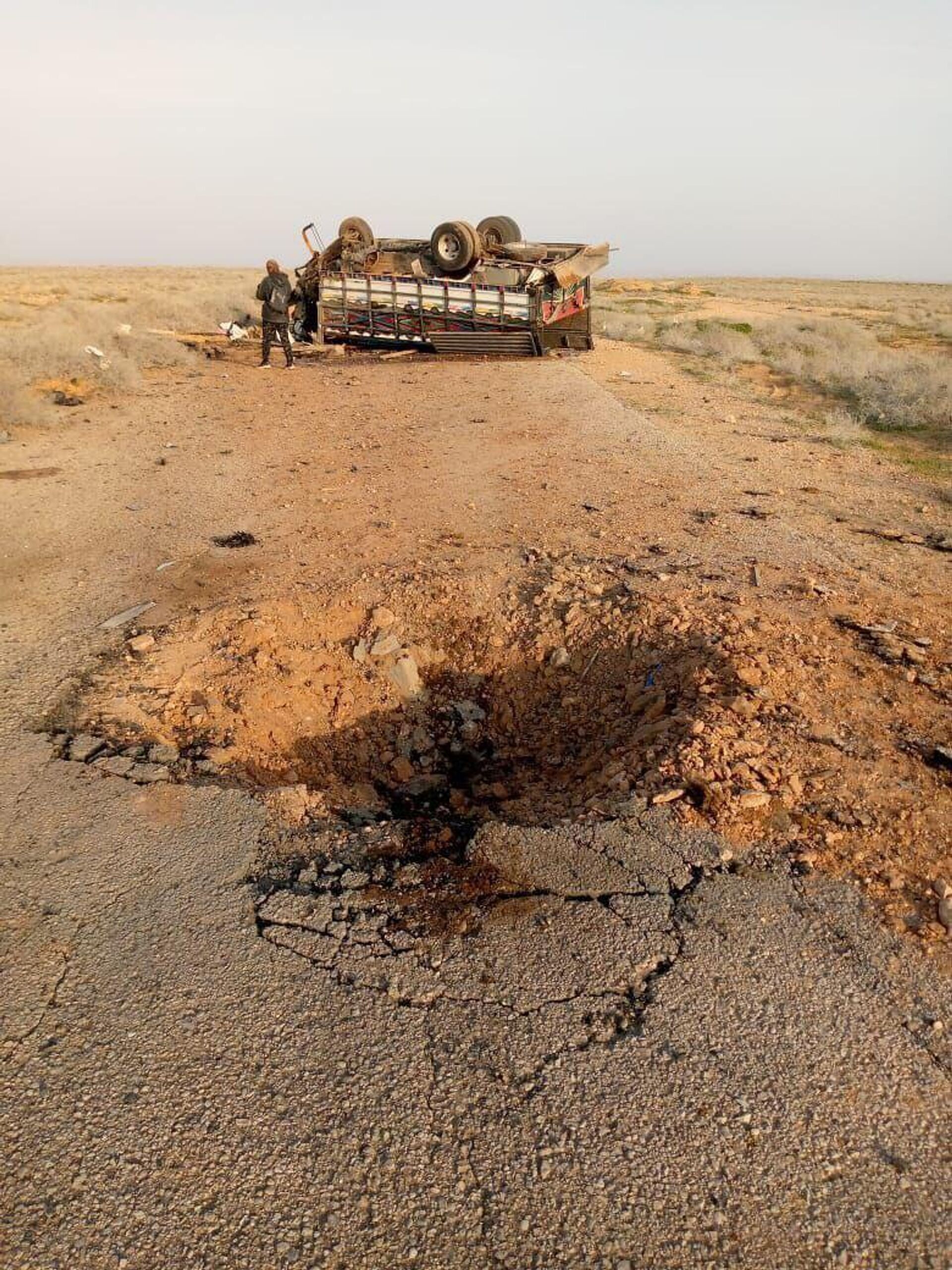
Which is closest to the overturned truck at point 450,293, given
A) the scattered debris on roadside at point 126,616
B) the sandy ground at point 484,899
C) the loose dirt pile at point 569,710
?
the sandy ground at point 484,899

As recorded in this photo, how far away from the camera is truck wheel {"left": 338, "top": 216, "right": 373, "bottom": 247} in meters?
15.5

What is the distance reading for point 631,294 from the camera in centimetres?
3800

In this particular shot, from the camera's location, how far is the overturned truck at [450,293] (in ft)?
46.5

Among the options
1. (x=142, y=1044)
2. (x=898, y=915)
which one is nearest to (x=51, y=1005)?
(x=142, y=1044)

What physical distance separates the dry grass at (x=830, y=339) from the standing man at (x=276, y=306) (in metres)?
8.44

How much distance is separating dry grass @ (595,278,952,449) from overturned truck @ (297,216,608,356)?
3.59 metres

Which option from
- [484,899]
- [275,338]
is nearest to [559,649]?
[484,899]

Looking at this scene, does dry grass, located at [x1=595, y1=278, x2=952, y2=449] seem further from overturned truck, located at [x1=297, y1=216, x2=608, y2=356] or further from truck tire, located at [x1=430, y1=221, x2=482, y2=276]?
truck tire, located at [x1=430, y1=221, x2=482, y2=276]

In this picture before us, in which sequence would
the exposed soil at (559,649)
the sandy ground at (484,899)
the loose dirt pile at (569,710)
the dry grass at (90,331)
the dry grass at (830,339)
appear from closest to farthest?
the sandy ground at (484,899) < the loose dirt pile at (569,710) < the exposed soil at (559,649) < the dry grass at (830,339) < the dry grass at (90,331)

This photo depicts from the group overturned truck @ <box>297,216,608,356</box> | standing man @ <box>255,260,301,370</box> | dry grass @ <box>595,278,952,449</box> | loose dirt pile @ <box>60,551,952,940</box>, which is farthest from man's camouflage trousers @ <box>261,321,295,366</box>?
loose dirt pile @ <box>60,551,952,940</box>

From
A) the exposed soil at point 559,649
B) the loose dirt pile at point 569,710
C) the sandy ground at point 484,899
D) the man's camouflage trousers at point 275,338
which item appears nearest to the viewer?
the sandy ground at point 484,899

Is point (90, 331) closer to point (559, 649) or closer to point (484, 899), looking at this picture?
point (559, 649)

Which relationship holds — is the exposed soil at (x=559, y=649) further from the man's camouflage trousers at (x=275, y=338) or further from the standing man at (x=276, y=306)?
the man's camouflage trousers at (x=275, y=338)

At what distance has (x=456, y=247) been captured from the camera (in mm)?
14359
